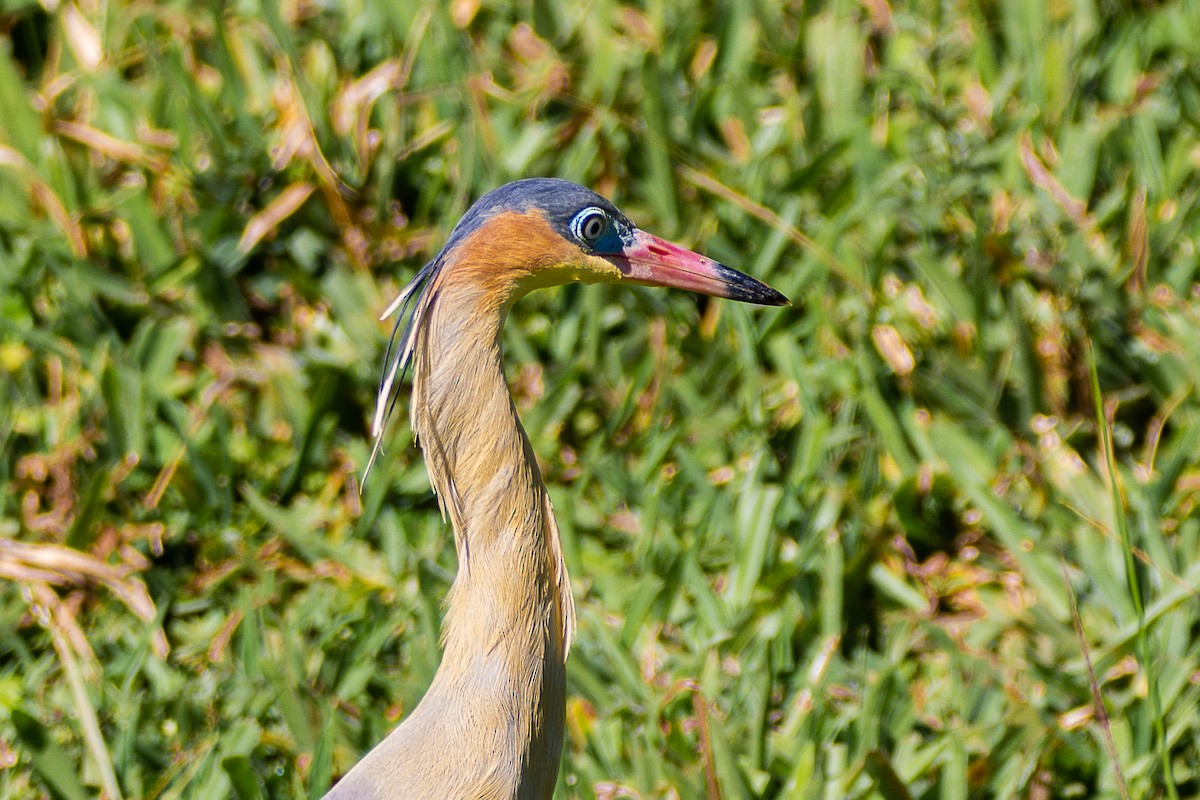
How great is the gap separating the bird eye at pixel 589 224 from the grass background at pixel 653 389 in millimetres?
1021

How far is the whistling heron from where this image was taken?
200cm

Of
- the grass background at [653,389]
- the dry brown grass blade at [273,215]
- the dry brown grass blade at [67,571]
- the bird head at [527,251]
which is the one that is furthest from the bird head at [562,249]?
the dry brown grass blade at [273,215]

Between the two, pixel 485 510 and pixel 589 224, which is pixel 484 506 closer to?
pixel 485 510

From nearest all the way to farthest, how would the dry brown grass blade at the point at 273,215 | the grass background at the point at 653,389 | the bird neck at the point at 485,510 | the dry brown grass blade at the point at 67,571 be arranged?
1. the bird neck at the point at 485,510
2. the grass background at the point at 653,389
3. the dry brown grass blade at the point at 67,571
4. the dry brown grass blade at the point at 273,215

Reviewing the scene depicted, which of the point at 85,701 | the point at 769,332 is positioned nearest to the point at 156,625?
the point at 85,701

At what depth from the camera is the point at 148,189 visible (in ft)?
12.5

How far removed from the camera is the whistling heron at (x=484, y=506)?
2.00 metres

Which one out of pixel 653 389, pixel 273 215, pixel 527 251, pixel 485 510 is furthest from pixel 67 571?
pixel 527 251

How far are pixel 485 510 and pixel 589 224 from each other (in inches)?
18.8

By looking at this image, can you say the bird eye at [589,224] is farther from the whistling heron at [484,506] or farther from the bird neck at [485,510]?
the bird neck at [485,510]

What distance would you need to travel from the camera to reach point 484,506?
202 centimetres

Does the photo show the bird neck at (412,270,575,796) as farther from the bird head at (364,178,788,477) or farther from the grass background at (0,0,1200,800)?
the grass background at (0,0,1200,800)

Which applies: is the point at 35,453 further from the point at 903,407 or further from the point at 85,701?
the point at 903,407

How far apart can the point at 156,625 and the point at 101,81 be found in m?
1.70
